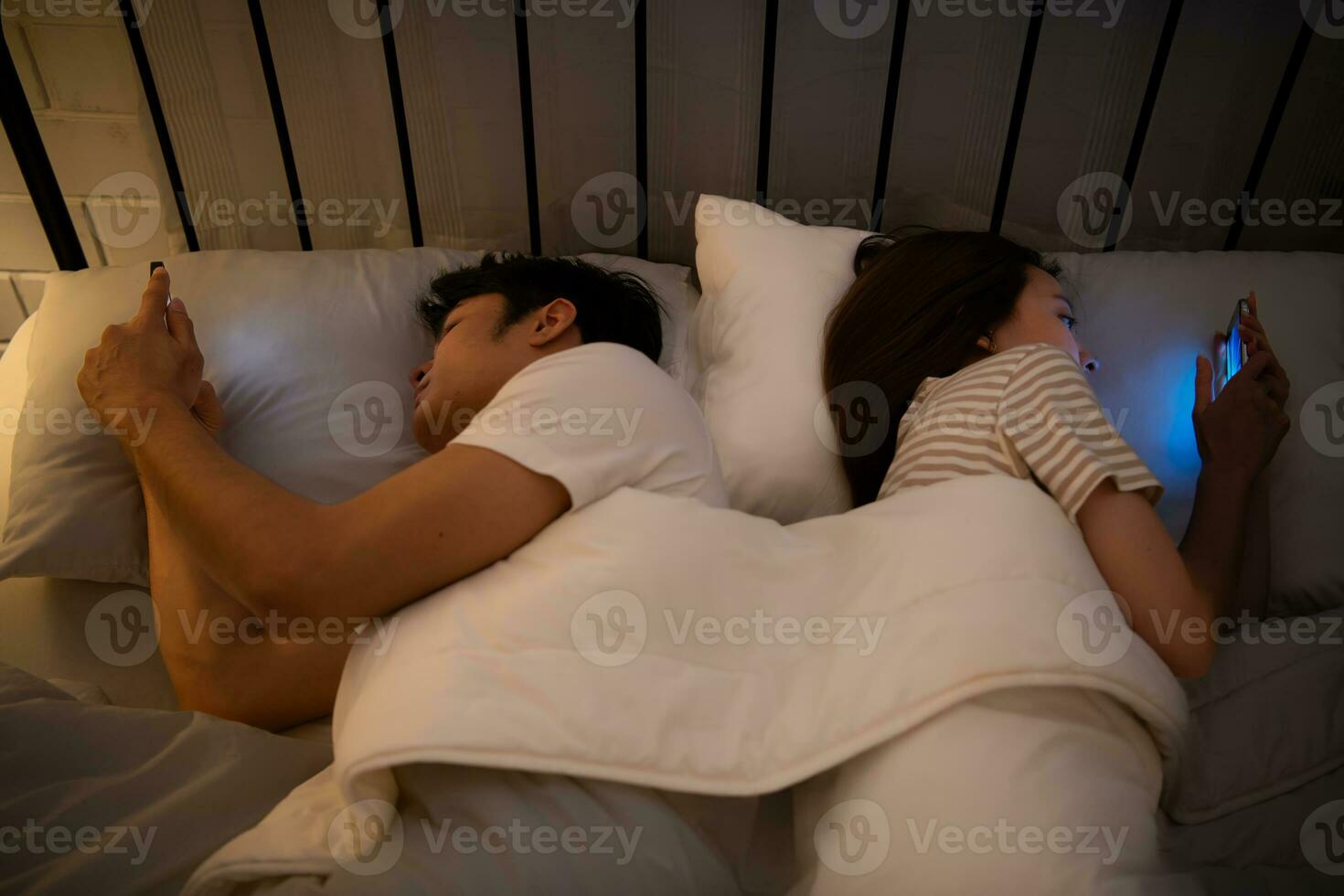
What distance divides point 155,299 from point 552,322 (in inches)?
21.2

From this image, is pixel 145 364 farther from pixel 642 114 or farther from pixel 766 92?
pixel 766 92

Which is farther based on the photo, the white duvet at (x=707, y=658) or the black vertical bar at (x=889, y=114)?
the black vertical bar at (x=889, y=114)

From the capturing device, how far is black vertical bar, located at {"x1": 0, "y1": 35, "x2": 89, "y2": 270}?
4.34ft

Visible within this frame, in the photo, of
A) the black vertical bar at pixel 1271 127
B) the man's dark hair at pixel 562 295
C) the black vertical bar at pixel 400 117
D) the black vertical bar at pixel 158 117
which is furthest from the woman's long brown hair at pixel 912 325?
the black vertical bar at pixel 158 117

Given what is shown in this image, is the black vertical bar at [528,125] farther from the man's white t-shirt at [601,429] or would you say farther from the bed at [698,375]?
the man's white t-shirt at [601,429]

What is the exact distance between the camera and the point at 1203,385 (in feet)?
3.99

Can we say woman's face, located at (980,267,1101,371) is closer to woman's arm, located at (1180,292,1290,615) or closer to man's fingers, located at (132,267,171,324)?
woman's arm, located at (1180,292,1290,615)

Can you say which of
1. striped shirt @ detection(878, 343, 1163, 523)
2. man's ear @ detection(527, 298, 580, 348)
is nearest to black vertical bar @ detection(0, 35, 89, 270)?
man's ear @ detection(527, 298, 580, 348)

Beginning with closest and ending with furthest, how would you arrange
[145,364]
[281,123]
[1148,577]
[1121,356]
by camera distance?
1. [1148,577]
2. [145,364]
3. [1121,356]
4. [281,123]

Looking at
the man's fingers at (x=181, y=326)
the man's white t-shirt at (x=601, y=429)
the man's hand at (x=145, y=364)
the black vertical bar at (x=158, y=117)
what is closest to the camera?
the man's white t-shirt at (x=601, y=429)

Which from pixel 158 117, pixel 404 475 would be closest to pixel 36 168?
pixel 158 117

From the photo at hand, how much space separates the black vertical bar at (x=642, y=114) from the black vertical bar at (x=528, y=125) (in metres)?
0.17

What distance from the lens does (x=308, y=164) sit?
145 cm

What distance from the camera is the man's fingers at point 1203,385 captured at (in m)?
1.21
